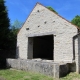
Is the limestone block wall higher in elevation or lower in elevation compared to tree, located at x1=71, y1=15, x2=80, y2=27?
lower

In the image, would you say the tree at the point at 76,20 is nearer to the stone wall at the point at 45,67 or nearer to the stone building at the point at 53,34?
the stone building at the point at 53,34

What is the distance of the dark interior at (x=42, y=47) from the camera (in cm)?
2048

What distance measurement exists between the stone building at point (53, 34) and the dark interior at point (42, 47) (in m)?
0.41

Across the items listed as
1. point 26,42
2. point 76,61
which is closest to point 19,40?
point 26,42

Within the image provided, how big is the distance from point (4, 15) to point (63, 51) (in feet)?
26.3

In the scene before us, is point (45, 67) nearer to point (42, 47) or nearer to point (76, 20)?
point (42, 47)

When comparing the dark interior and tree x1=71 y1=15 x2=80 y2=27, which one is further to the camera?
tree x1=71 y1=15 x2=80 y2=27

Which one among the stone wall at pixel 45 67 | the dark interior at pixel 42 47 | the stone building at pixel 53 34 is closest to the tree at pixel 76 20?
the dark interior at pixel 42 47

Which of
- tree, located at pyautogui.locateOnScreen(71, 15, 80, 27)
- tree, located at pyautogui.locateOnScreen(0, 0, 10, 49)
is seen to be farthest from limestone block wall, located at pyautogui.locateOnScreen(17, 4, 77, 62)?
tree, located at pyautogui.locateOnScreen(71, 15, 80, 27)

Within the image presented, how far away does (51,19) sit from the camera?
1517cm

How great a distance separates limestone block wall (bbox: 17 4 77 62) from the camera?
1373 centimetres

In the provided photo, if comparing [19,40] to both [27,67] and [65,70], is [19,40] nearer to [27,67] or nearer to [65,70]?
[27,67]

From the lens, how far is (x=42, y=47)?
22.2 meters

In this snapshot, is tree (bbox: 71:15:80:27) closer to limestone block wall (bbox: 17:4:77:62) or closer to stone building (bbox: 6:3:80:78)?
stone building (bbox: 6:3:80:78)
